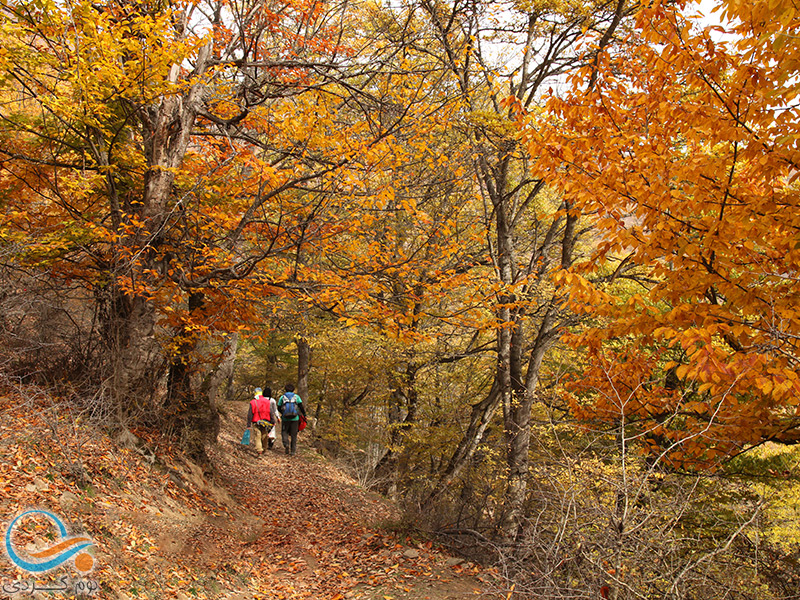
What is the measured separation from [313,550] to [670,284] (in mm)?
6091

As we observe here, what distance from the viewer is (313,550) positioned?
7184 millimetres

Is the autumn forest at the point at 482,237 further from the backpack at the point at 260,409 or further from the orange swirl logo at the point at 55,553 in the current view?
the orange swirl logo at the point at 55,553

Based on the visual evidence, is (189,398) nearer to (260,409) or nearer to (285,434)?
(260,409)

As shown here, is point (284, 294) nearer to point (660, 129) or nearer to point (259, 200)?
point (259, 200)

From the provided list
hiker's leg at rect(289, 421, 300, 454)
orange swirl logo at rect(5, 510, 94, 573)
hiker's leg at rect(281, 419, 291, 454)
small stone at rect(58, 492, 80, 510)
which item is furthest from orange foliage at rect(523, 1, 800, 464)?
hiker's leg at rect(281, 419, 291, 454)

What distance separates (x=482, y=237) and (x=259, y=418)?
25.5 ft

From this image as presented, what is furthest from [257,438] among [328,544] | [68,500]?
[68,500]

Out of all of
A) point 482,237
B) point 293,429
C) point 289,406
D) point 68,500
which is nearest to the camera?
point 68,500

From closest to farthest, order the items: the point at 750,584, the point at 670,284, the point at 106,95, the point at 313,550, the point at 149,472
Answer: the point at 750,584
the point at 670,284
the point at 106,95
the point at 149,472
the point at 313,550

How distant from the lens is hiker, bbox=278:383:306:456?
12.2 m

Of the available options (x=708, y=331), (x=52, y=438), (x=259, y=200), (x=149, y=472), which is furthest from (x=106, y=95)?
(x=708, y=331)

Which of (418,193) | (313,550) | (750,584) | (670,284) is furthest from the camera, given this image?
(418,193)

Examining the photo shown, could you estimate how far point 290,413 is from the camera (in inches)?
492

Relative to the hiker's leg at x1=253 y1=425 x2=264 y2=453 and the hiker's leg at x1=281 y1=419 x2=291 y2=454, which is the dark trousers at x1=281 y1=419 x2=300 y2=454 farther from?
the hiker's leg at x1=253 y1=425 x2=264 y2=453
